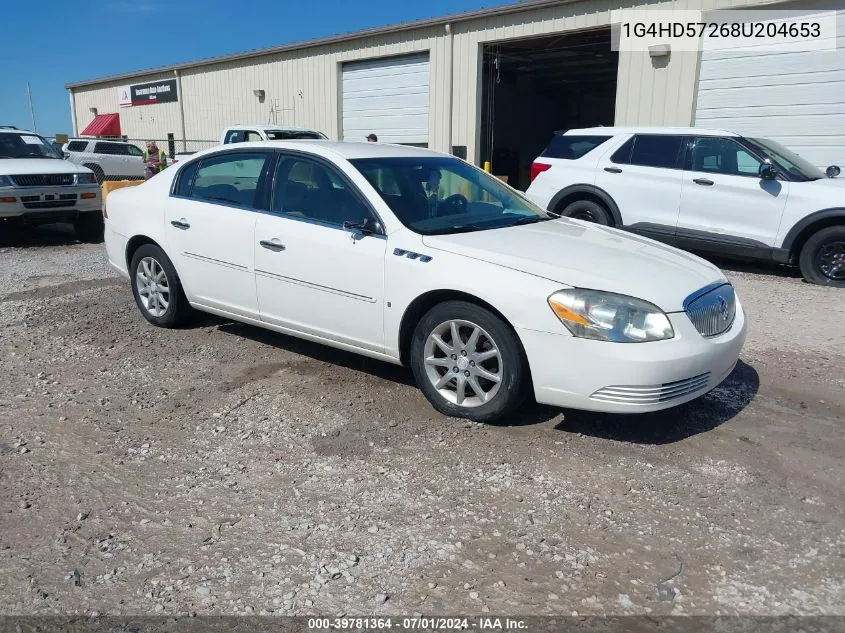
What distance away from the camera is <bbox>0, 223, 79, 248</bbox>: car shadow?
35.7 feet

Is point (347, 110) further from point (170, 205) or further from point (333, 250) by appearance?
point (333, 250)

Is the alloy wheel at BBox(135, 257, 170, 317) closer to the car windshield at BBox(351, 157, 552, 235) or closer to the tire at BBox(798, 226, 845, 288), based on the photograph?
the car windshield at BBox(351, 157, 552, 235)

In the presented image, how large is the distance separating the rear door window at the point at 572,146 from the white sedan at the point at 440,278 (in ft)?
15.9

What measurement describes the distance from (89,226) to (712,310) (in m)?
10.4

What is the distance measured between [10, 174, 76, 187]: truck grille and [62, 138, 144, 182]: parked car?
Answer: 11558mm

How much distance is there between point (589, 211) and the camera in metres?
9.67

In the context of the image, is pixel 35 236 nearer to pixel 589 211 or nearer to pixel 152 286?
pixel 152 286

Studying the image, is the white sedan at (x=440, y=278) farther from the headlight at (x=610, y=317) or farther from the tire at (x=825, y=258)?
the tire at (x=825, y=258)

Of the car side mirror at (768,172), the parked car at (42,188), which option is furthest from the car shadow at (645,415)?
the parked car at (42,188)

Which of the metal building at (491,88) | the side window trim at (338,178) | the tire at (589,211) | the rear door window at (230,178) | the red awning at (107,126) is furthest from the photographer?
the red awning at (107,126)

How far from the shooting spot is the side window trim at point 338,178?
4.32 m

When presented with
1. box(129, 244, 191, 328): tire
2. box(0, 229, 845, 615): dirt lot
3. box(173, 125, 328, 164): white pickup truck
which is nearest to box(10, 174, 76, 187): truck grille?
box(173, 125, 328, 164): white pickup truck

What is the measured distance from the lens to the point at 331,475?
3518 mm

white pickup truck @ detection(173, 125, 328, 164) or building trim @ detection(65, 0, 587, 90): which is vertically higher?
building trim @ detection(65, 0, 587, 90)
